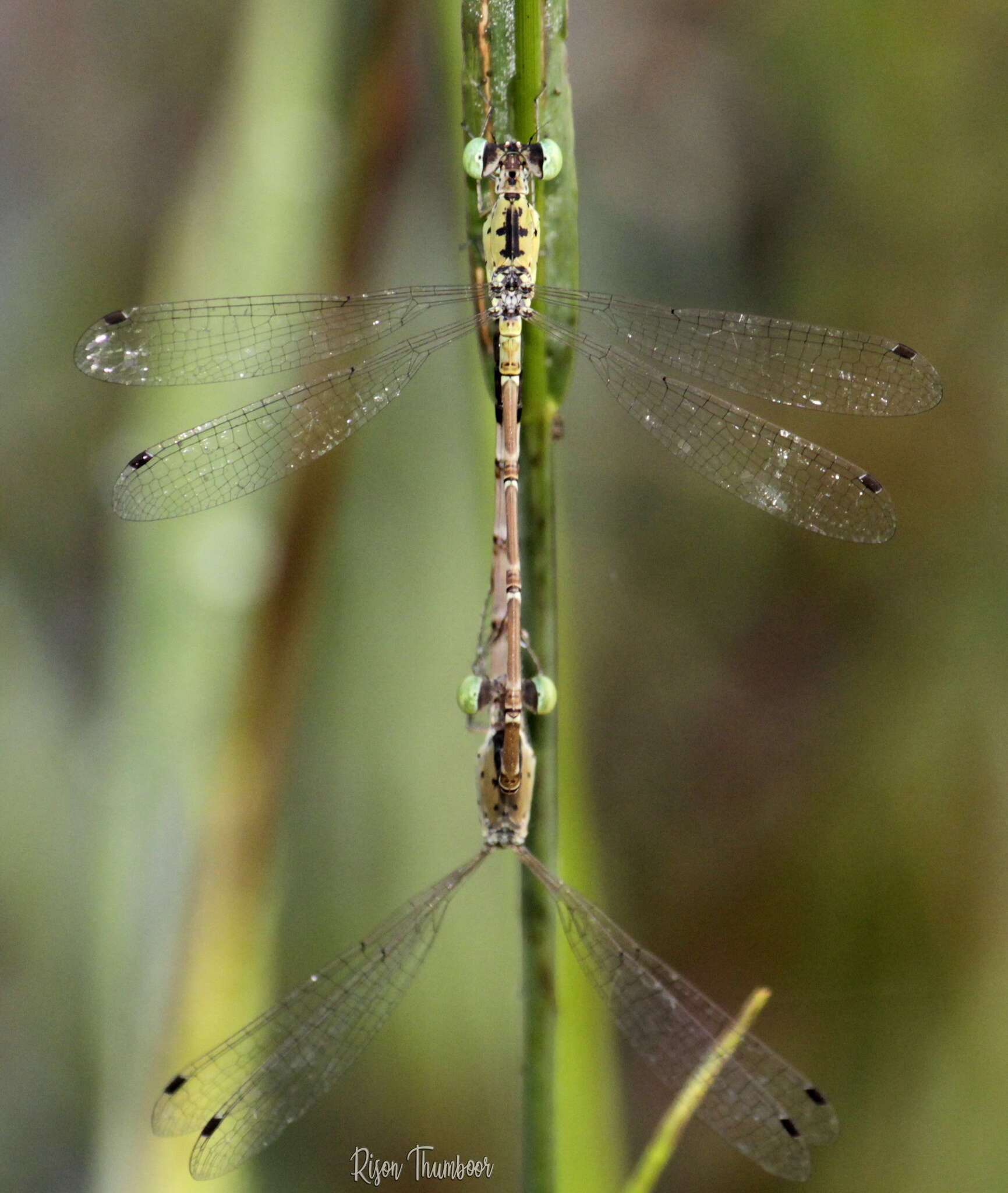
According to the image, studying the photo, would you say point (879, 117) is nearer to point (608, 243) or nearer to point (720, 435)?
point (608, 243)

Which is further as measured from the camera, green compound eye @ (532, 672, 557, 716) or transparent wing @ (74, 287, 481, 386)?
transparent wing @ (74, 287, 481, 386)

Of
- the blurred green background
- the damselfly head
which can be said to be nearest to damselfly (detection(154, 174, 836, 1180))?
the blurred green background

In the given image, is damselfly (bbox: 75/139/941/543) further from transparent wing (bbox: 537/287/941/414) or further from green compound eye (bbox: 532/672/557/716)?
green compound eye (bbox: 532/672/557/716)

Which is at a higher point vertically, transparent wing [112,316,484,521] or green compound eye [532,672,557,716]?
transparent wing [112,316,484,521]

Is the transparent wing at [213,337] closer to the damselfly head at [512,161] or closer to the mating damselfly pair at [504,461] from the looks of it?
the mating damselfly pair at [504,461]

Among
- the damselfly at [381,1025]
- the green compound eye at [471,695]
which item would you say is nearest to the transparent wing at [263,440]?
the green compound eye at [471,695]

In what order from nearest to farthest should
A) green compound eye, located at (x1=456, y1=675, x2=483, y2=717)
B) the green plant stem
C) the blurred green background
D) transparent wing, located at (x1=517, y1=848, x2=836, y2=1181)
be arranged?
1. the green plant stem
2. transparent wing, located at (x1=517, y1=848, x2=836, y2=1181)
3. green compound eye, located at (x1=456, y1=675, x2=483, y2=717)
4. the blurred green background

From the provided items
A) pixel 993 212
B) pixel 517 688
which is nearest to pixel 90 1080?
pixel 517 688
